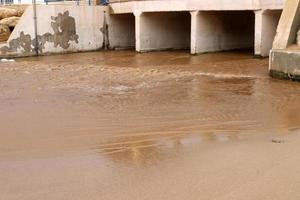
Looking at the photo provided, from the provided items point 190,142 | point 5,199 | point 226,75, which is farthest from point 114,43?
point 5,199

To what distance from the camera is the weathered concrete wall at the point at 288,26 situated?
46.3 feet

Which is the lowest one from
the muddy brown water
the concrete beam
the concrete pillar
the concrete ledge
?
the muddy brown water

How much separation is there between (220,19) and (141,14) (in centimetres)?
377

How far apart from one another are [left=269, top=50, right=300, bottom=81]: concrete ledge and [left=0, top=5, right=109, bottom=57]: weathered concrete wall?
1251cm

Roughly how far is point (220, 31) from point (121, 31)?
624cm

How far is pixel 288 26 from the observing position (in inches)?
567

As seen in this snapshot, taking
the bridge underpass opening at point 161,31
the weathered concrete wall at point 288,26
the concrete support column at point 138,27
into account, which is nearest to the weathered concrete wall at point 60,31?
the concrete support column at point 138,27

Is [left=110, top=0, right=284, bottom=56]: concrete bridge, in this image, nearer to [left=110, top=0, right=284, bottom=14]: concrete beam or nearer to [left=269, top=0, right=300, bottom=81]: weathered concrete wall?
[left=110, top=0, right=284, bottom=14]: concrete beam

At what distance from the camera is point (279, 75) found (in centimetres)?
1314

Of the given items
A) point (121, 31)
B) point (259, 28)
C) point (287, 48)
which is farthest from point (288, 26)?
point (121, 31)

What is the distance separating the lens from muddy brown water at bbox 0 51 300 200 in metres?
5.25

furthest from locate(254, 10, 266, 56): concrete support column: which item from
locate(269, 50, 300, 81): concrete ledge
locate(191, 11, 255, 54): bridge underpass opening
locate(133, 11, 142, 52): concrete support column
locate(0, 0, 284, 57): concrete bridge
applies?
locate(133, 11, 142, 52): concrete support column

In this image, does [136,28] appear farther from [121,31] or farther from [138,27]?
[121,31]

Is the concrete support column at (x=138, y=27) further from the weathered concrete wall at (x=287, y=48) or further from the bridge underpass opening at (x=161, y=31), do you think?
the weathered concrete wall at (x=287, y=48)
